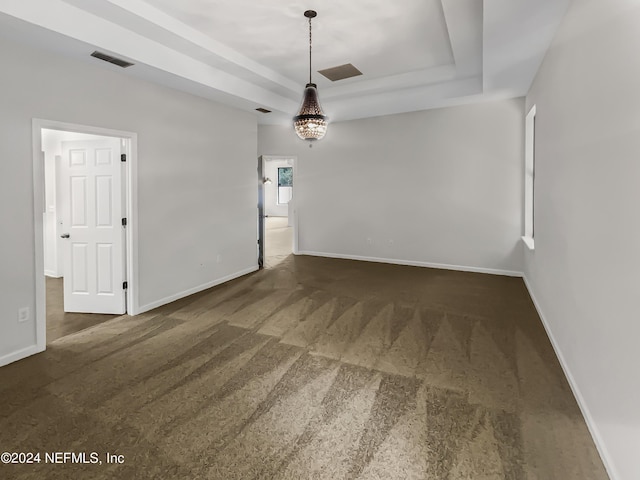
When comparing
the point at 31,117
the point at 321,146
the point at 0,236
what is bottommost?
the point at 0,236

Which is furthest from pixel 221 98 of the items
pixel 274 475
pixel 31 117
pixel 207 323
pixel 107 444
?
pixel 274 475

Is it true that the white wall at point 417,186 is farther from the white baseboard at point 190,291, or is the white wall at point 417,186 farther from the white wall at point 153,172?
the white baseboard at point 190,291

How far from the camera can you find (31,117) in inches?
125

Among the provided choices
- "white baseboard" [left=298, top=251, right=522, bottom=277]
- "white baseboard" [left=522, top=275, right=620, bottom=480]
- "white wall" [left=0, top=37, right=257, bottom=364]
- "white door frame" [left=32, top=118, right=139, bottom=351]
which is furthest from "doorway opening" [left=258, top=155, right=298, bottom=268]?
"white baseboard" [left=522, top=275, right=620, bottom=480]

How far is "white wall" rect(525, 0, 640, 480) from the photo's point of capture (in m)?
1.67

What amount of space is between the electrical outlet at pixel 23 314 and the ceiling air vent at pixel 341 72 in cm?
446

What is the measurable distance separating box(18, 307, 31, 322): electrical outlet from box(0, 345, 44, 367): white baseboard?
0.26 metres

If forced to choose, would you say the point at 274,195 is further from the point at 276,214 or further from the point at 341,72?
the point at 341,72

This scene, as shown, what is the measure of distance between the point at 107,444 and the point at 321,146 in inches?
255

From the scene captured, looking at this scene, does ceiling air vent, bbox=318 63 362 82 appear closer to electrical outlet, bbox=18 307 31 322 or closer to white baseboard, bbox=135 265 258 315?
white baseboard, bbox=135 265 258 315

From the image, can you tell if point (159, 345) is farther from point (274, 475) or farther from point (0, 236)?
point (274, 475)

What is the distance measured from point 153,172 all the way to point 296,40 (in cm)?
232

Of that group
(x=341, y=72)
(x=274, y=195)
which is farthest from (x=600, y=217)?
(x=274, y=195)

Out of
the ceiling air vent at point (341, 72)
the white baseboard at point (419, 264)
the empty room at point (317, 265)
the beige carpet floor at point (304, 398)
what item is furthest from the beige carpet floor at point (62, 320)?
the white baseboard at point (419, 264)
